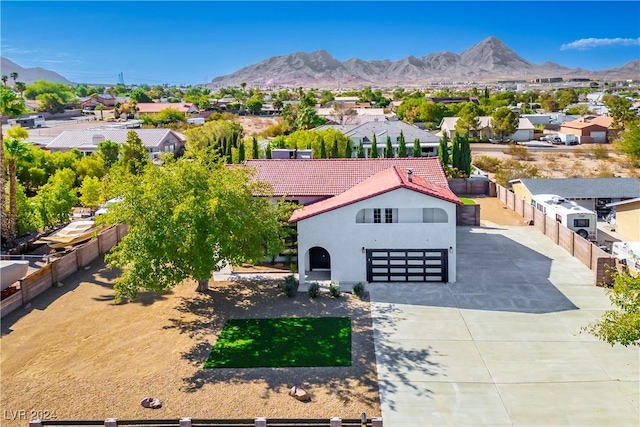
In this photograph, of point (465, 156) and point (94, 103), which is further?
point (94, 103)

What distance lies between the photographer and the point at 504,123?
9225 centimetres

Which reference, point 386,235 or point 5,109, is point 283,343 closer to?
point 386,235

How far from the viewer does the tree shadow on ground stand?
18719mm

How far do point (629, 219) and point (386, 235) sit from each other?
59.4ft

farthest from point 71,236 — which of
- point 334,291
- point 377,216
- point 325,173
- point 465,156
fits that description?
point 465,156

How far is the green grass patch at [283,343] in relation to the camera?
67.0 feet

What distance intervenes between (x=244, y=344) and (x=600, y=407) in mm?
12189

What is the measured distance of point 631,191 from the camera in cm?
4197

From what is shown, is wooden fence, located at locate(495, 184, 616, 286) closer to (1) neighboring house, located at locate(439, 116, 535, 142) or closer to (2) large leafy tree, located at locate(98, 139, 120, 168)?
(2) large leafy tree, located at locate(98, 139, 120, 168)

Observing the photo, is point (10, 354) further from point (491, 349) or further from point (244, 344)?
point (491, 349)

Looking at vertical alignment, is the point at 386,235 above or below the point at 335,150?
below

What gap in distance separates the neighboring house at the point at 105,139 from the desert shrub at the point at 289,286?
150ft

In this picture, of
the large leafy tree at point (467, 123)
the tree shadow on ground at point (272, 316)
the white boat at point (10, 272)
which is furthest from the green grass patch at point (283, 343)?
the large leafy tree at point (467, 123)

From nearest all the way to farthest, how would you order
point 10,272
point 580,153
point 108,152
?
point 10,272 < point 108,152 < point 580,153
